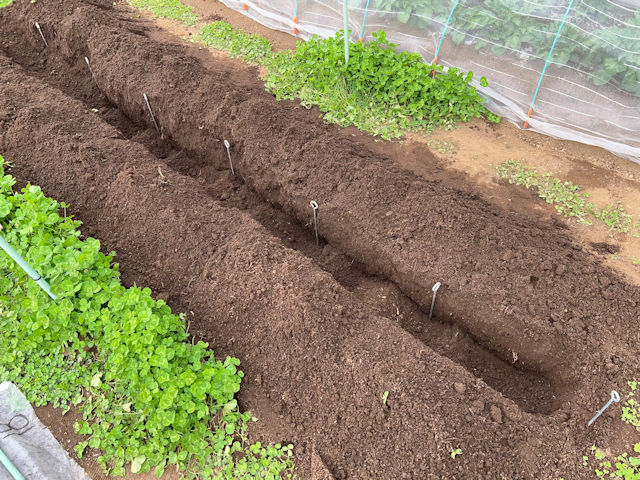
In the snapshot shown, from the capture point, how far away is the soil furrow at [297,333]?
9.81ft

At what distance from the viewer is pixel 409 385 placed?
10.3ft

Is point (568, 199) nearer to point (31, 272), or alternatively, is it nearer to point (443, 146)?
point (443, 146)

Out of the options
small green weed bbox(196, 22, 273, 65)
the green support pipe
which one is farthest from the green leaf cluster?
the green support pipe

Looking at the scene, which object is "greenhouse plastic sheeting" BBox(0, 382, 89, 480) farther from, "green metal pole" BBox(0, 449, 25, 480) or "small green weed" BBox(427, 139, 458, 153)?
"small green weed" BBox(427, 139, 458, 153)

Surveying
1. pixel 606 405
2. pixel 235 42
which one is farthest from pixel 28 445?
pixel 235 42

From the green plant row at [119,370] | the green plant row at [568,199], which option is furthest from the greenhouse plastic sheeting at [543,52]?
the green plant row at [119,370]

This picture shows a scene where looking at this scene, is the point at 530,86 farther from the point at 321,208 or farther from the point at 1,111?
the point at 1,111

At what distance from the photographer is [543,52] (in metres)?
5.11

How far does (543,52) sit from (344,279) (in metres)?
3.63

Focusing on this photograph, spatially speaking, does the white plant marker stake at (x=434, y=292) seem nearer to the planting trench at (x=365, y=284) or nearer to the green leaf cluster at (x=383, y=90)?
the planting trench at (x=365, y=284)

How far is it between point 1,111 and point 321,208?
13.7ft

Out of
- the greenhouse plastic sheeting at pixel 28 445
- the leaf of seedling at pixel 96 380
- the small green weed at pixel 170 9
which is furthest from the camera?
the small green weed at pixel 170 9

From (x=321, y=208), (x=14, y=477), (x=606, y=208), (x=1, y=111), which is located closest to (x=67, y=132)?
(x=1, y=111)

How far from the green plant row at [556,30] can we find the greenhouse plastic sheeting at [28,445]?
19.8 feet
